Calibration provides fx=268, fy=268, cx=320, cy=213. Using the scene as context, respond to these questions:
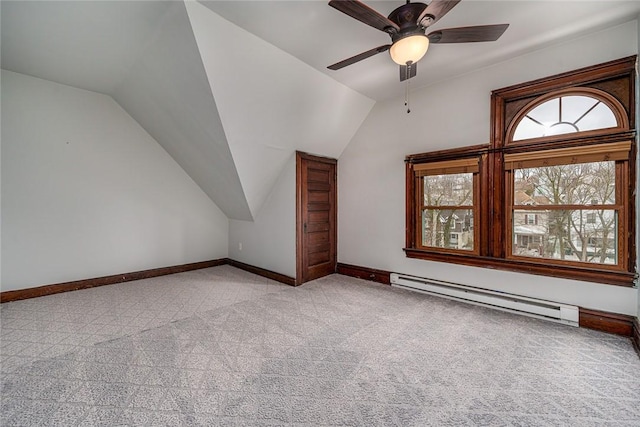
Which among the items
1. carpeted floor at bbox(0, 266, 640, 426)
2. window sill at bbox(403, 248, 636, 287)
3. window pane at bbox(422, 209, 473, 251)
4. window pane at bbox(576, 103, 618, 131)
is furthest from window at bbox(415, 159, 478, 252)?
window pane at bbox(576, 103, 618, 131)

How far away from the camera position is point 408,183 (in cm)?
372

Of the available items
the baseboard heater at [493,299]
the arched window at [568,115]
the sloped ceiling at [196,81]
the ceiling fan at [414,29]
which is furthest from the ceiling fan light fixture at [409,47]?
the baseboard heater at [493,299]

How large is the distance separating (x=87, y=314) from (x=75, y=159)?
7.20ft

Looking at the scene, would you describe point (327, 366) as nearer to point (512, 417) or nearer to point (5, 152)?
point (512, 417)

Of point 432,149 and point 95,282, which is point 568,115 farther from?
point 95,282

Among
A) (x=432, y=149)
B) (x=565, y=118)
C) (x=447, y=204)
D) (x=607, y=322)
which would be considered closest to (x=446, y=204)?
(x=447, y=204)

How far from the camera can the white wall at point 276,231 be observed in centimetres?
407

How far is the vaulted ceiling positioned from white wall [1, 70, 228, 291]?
0.38m

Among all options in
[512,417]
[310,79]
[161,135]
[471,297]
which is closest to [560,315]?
[471,297]

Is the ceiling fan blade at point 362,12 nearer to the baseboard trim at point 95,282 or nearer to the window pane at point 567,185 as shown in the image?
the window pane at point 567,185

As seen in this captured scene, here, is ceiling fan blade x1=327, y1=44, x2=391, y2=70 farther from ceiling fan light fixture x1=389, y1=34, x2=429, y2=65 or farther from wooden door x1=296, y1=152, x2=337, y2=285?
wooden door x1=296, y1=152, x2=337, y2=285

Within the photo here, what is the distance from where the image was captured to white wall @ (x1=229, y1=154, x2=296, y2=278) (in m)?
4.07

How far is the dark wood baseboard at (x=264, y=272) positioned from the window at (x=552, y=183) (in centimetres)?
216

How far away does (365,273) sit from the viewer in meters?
4.22
